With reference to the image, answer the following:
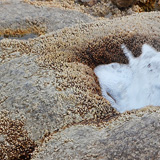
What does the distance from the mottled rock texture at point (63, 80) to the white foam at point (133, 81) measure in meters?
0.09

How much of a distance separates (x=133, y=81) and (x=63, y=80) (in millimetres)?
795

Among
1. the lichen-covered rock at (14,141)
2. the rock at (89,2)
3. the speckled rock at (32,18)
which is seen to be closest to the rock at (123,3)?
the rock at (89,2)

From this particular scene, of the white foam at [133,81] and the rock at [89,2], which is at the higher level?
the rock at [89,2]

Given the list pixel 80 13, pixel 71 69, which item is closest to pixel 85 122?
pixel 71 69

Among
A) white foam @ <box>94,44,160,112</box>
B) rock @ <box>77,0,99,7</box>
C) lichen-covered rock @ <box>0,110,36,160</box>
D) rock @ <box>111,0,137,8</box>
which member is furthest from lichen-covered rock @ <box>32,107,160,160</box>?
rock @ <box>77,0,99,7</box>

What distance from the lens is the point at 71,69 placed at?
3574 mm

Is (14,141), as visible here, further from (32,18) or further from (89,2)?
(89,2)

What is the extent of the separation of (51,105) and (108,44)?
1.15m

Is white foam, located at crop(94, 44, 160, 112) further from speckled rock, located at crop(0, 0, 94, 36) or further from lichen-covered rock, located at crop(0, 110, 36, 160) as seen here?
speckled rock, located at crop(0, 0, 94, 36)

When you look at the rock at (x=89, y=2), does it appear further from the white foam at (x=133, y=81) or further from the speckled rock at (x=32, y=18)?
the white foam at (x=133, y=81)

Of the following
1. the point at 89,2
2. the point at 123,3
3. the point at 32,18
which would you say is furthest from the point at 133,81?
the point at 89,2

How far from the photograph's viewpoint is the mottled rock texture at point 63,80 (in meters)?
3.04

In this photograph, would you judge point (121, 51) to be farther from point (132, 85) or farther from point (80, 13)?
point (80, 13)

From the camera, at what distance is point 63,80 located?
342 centimetres
